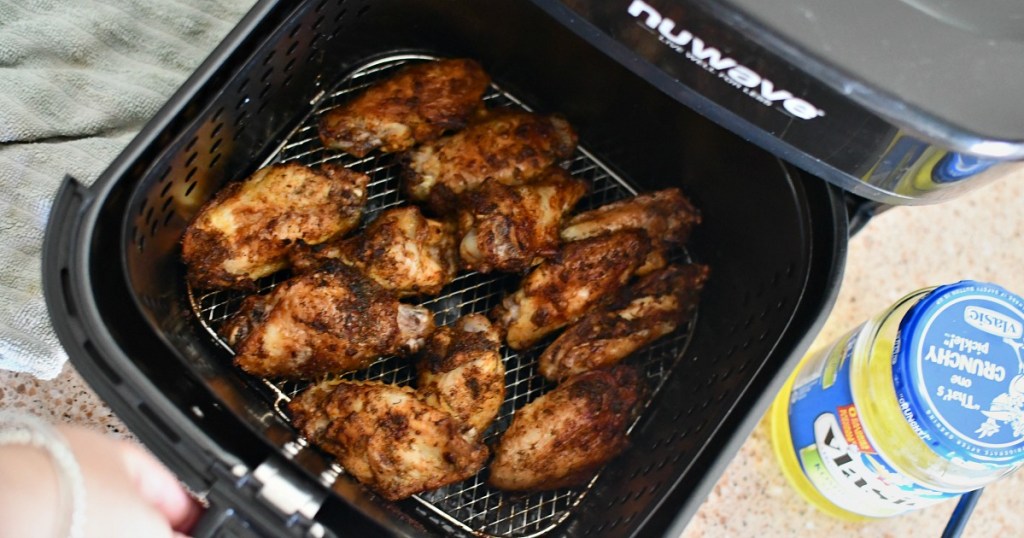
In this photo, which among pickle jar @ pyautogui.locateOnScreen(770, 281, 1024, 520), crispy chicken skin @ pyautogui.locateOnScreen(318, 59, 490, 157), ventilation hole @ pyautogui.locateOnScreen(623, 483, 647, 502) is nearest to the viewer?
pickle jar @ pyautogui.locateOnScreen(770, 281, 1024, 520)

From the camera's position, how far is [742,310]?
88 centimetres

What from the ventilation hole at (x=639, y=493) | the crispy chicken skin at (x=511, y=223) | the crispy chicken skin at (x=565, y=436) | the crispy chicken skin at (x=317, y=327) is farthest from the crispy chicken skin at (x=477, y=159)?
the ventilation hole at (x=639, y=493)

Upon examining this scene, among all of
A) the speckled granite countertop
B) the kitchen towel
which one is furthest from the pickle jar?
the kitchen towel

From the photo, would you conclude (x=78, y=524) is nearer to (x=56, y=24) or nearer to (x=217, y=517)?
(x=217, y=517)

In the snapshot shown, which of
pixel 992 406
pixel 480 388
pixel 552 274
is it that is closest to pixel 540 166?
pixel 552 274

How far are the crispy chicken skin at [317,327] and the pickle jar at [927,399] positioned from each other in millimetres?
425

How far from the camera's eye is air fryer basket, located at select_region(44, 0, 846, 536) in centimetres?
64

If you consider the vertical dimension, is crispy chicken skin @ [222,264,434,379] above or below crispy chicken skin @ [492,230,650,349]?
below

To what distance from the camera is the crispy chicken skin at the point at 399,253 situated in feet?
2.78

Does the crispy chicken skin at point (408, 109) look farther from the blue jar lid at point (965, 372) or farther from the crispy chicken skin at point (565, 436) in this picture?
the blue jar lid at point (965, 372)

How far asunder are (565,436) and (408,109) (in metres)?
0.39

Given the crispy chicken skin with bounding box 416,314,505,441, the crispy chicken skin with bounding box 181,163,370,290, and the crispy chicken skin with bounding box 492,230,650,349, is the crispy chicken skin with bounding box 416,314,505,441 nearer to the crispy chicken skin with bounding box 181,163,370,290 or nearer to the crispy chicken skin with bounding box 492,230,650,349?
the crispy chicken skin with bounding box 492,230,650,349

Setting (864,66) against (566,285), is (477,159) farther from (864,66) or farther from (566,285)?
(864,66)

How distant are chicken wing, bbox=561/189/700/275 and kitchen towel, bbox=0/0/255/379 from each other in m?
0.48
